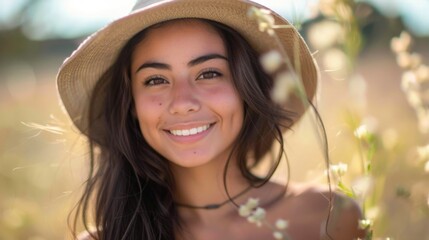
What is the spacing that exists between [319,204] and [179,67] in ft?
2.33

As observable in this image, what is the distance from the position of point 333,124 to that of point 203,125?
200 centimetres

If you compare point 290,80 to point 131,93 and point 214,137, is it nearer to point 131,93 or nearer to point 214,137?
point 214,137

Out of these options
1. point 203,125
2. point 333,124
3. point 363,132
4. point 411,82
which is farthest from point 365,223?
point 333,124

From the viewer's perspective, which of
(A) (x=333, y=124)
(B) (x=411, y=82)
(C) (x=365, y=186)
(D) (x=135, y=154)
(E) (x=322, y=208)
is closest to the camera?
(C) (x=365, y=186)

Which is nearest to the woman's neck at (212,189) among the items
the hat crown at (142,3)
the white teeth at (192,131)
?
the white teeth at (192,131)

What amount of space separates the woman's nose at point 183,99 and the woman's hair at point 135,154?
0.22 m

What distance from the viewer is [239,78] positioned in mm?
2746

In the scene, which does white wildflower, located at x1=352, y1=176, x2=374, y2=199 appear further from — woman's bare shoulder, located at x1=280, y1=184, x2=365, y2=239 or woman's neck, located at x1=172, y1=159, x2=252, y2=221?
woman's neck, located at x1=172, y1=159, x2=252, y2=221

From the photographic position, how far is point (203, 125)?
2641 mm

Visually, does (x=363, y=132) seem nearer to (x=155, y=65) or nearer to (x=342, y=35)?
(x=342, y=35)

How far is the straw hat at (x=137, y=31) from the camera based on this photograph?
2.59m

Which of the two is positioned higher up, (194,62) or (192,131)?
(194,62)

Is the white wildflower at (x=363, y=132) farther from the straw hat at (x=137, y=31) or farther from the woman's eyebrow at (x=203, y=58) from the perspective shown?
the woman's eyebrow at (x=203, y=58)

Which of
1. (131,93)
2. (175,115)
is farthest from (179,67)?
(131,93)
